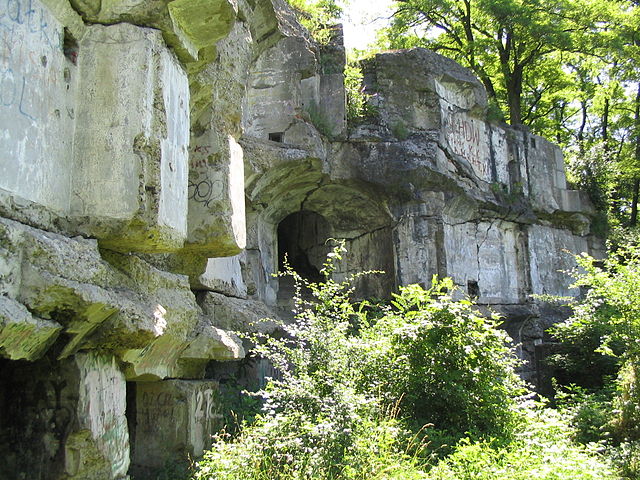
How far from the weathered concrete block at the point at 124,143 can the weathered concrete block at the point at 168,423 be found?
1.95 m

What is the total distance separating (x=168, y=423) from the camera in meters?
5.15

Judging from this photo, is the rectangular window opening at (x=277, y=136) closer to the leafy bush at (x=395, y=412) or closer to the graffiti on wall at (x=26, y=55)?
the leafy bush at (x=395, y=412)

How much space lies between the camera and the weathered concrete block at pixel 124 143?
10.8 feet

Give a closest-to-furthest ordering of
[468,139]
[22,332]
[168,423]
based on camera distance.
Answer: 1. [22,332]
2. [168,423]
3. [468,139]

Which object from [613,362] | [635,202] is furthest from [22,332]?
[635,202]

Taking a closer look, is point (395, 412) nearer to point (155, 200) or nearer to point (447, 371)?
point (447, 371)

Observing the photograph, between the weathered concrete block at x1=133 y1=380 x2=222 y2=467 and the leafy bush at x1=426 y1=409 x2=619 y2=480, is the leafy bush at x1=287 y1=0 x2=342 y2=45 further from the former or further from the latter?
the leafy bush at x1=426 y1=409 x2=619 y2=480

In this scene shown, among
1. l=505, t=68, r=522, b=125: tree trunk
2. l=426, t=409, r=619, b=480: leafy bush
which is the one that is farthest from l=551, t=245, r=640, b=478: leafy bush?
l=505, t=68, r=522, b=125: tree trunk

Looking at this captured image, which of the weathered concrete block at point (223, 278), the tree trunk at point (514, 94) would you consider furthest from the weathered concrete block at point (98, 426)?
the tree trunk at point (514, 94)

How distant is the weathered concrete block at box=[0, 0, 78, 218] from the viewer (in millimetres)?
2873

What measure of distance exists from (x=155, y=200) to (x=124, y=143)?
316 millimetres

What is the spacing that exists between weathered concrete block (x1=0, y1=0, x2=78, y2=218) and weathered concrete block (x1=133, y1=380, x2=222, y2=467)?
92.7 inches

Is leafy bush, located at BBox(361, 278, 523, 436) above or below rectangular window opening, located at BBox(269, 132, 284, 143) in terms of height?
below

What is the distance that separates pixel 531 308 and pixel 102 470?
9.45m
